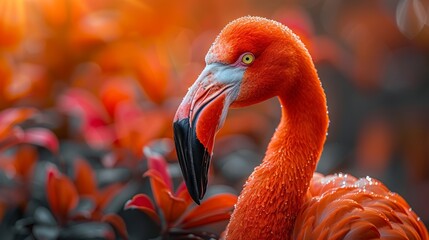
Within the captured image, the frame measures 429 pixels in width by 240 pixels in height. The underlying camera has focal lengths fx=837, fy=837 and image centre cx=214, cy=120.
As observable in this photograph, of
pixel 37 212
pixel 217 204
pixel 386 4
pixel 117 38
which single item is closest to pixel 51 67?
pixel 117 38

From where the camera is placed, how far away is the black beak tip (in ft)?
3.81

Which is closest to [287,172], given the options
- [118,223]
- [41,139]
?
[118,223]

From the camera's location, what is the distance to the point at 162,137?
168cm

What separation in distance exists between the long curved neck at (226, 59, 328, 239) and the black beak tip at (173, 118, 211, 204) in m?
0.13

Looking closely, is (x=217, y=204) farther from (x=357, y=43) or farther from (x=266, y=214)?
(x=357, y=43)

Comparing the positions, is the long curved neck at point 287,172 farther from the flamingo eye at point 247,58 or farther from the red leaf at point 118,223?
the red leaf at point 118,223

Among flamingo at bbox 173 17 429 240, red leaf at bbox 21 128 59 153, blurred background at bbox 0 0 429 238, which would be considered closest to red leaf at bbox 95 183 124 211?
blurred background at bbox 0 0 429 238

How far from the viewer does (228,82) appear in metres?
1.20

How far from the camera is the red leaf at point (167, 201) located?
4.22ft

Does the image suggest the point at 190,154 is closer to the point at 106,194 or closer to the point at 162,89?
the point at 106,194

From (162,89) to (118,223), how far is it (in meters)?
0.48

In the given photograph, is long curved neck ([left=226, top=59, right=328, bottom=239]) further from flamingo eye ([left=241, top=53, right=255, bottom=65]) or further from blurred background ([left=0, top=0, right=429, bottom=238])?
blurred background ([left=0, top=0, right=429, bottom=238])

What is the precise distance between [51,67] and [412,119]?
39.0 inches

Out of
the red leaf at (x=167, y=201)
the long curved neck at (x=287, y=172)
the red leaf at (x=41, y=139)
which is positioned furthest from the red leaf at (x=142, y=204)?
the red leaf at (x=41, y=139)
